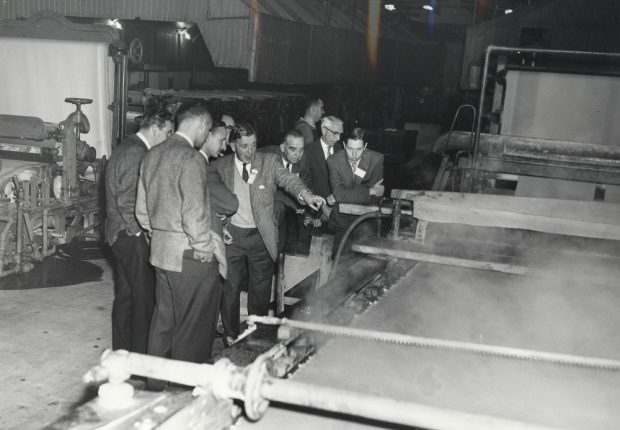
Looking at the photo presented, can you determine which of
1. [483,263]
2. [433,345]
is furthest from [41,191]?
[433,345]

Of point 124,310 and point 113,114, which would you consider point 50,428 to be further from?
point 113,114

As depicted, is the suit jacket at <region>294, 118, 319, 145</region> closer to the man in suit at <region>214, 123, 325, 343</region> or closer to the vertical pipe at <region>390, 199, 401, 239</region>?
the man in suit at <region>214, 123, 325, 343</region>

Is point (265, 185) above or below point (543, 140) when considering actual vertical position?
below

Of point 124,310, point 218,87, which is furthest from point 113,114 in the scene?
point 218,87

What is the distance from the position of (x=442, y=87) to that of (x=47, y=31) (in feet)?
55.9

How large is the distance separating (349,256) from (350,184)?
1.41m

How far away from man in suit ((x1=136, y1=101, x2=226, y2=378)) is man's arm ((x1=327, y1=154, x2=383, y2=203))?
72.4 inches

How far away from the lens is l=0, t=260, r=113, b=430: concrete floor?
3861 mm

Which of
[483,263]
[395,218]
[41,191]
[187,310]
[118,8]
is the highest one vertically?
[118,8]

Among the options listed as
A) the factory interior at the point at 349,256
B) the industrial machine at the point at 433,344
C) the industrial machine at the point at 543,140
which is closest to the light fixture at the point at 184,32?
the factory interior at the point at 349,256

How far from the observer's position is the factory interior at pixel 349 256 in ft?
7.11

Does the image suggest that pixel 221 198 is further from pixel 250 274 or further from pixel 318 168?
pixel 318 168

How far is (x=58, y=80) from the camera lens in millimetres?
8336

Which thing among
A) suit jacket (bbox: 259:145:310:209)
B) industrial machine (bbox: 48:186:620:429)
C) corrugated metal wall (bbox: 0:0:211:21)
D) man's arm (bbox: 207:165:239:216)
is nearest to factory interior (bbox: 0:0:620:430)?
industrial machine (bbox: 48:186:620:429)
